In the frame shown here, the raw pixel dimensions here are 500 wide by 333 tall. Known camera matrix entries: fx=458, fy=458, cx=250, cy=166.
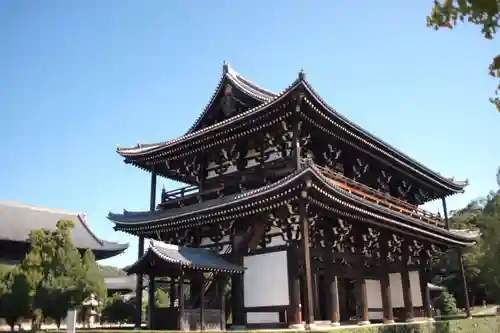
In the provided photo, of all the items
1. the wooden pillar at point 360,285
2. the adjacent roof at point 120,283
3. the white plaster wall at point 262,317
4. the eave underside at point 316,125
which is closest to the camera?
the white plaster wall at point 262,317

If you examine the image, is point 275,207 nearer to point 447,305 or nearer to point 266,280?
point 266,280

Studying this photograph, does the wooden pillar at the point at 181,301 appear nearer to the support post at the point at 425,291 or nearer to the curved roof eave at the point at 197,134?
the curved roof eave at the point at 197,134

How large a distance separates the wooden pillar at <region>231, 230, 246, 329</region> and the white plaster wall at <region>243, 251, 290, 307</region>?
0.71ft

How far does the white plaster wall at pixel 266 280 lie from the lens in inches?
778

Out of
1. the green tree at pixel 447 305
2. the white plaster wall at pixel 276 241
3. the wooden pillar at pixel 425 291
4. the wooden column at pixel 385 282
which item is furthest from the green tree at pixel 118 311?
the green tree at pixel 447 305

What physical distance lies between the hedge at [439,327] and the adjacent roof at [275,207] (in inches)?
198

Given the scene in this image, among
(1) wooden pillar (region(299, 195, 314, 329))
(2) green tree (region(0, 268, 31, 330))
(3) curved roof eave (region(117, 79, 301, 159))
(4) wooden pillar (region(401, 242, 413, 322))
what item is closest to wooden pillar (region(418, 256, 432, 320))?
(4) wooden pillar (region(401, 242, 413, 322))

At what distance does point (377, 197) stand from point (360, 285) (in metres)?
4.89

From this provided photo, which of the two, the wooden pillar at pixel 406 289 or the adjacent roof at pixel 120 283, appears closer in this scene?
the wooden pillar at pixel 406 289

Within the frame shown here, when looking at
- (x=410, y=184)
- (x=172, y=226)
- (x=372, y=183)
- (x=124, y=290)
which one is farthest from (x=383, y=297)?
(x=124, y=290)

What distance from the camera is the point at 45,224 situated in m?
42.3

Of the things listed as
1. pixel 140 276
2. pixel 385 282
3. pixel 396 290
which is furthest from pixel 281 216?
pixel 396 290

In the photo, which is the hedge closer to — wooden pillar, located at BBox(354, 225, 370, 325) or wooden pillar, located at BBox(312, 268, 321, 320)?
wooden pillar, located at BBox(354, 225, 370, 325)

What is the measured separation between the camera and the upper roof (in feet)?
65.3
